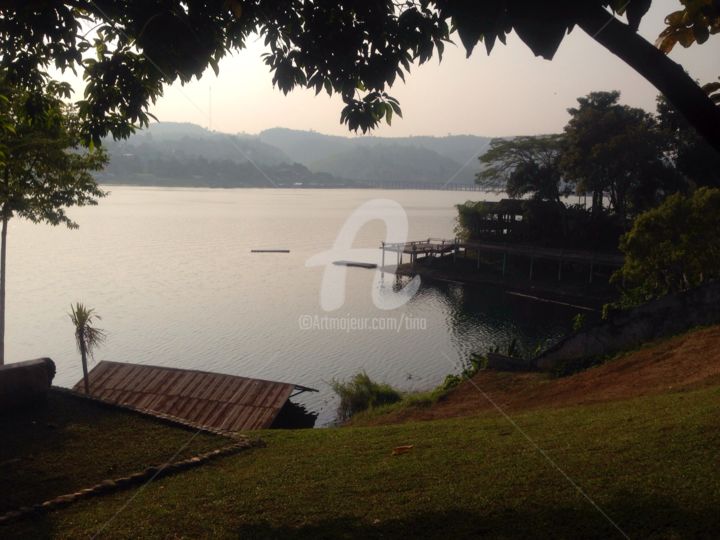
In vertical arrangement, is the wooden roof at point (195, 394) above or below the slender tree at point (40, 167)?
below

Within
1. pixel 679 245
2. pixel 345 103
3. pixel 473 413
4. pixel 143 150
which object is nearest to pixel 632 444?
pixel 345 103

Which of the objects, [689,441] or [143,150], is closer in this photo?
[689,441]

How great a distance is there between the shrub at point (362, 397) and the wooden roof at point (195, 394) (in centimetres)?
239

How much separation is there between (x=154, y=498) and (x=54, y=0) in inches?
238

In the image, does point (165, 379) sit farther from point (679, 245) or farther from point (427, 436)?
point (679, 245)

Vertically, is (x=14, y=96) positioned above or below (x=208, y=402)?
above

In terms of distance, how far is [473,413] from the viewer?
15336 millimetres

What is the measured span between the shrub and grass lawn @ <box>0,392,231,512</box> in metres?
11.5

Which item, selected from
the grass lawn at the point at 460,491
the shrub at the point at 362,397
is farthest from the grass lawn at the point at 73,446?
the shrub at the point at 362,397

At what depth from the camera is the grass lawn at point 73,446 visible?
8.03 metres

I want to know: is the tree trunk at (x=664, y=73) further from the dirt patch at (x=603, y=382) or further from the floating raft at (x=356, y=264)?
the floating raft at (x=356, y=264)

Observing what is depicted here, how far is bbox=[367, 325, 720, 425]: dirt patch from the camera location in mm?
13453

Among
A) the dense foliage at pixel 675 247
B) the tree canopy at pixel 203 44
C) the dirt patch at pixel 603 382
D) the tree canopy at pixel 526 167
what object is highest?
the tree canopy at pixel 526 167

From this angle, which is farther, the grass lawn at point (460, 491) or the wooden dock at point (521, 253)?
the wooden dock at point (521, 253)
